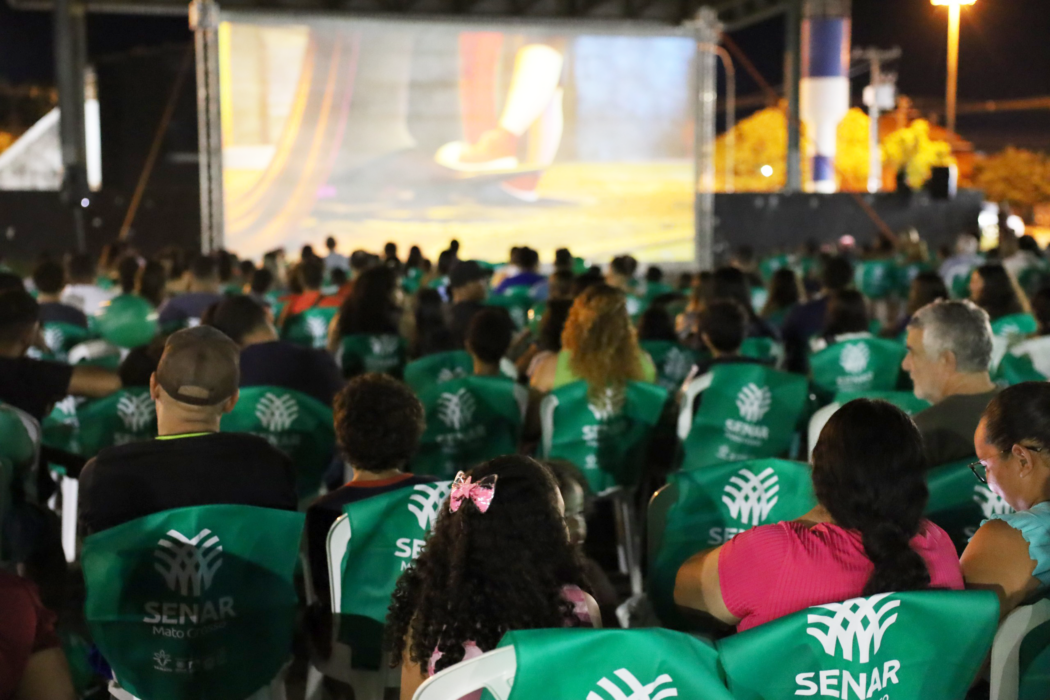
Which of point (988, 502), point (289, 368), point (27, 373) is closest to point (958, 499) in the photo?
point (988, 502)

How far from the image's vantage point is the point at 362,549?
2.49m

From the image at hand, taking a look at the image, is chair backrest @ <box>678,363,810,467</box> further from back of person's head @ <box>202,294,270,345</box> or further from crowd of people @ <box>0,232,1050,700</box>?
back of person's head @ <box>202,294,270,345</box>

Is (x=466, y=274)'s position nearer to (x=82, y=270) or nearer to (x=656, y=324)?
(x=656, y=324)

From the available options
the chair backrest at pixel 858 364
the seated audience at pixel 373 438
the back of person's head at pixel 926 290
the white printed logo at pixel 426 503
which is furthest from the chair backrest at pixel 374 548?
the back of person's head at pixel 926 290

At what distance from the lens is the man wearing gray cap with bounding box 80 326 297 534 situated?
262cm

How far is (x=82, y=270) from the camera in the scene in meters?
7.62

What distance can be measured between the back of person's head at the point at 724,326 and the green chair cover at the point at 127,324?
3.11 meters

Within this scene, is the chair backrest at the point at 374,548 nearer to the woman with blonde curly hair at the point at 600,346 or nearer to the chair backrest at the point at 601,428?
the chair backrest at the point at 601,428

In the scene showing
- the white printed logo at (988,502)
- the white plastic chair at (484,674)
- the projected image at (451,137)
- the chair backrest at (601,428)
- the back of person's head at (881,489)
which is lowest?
the chair backrest at (601,428)

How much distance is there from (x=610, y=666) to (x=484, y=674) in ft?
0.57

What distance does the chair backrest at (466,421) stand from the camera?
405cm

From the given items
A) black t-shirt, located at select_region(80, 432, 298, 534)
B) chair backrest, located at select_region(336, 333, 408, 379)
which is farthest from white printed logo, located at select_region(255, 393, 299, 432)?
chair backrest, located at select_region(336, 333, 408, 379)

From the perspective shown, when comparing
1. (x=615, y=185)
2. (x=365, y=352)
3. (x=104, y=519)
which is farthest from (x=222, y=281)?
(x=615, y=185)

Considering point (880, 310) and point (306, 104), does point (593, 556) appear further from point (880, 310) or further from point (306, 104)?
point (306, 104)
